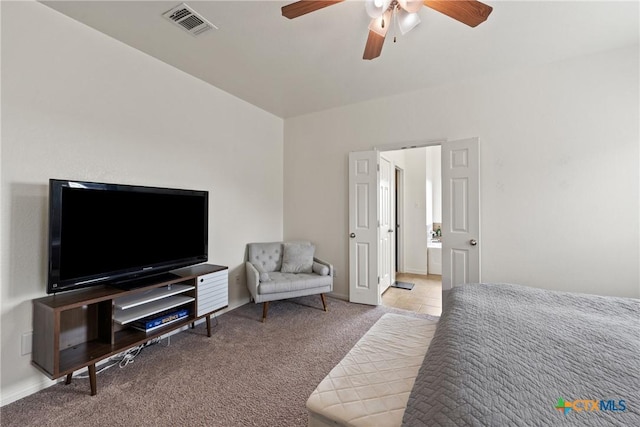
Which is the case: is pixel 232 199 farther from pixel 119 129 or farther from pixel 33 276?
pixel 33 276

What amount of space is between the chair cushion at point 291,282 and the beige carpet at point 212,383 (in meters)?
0.37

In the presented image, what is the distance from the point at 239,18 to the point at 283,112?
1.90 m

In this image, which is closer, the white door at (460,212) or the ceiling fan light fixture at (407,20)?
the ceiling fan light fixture at (407,20)

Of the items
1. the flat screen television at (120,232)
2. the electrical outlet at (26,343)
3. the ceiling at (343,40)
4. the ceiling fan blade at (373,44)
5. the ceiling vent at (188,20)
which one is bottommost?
the electrical outlet at (26,343)

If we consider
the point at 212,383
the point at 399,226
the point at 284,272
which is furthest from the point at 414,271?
the point at 212,383

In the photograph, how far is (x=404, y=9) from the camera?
5.07 ft

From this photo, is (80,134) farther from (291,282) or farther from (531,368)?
(531,368)

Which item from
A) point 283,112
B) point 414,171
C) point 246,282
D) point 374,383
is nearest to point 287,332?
point 246,282

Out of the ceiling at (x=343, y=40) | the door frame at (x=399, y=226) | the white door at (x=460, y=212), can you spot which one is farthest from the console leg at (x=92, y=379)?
the door frame at (x=399, y=226)

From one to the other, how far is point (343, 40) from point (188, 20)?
1.22 m

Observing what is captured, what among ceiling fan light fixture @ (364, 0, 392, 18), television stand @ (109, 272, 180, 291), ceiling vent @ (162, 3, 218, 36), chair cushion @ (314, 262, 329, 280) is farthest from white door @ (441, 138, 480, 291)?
television stand @ (109, 272, 180, 291)

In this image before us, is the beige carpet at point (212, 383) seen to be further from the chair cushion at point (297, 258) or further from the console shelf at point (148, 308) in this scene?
the chair cushion at point (297, 258)

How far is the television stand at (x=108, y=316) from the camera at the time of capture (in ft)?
5.51

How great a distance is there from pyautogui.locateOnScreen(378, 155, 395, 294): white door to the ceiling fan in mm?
2155
